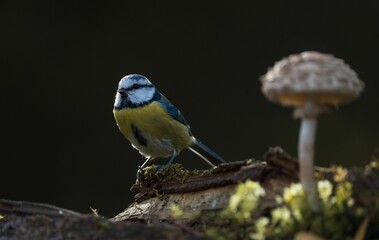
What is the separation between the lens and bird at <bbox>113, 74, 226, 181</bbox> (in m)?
2.12

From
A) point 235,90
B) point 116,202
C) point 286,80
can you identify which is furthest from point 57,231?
point 235,90

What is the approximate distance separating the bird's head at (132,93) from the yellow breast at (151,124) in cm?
2

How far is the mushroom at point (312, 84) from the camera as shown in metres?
0.81

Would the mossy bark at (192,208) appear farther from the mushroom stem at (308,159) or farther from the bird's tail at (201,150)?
the bird's tail at (201,150)

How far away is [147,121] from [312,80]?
1.34 m

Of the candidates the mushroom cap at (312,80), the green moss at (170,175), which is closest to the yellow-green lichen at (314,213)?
the mushroom cap at (312,80)

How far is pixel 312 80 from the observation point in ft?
2.67

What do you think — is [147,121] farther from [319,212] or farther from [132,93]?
[319,212]

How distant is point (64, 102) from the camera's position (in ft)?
13.3

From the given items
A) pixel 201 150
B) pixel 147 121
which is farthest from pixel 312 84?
pixel 201 150

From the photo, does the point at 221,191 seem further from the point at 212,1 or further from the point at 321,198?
the point at 212,1

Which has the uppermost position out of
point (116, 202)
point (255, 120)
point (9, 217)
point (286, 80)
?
point (286, 80)

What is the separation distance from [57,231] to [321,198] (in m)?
0.36

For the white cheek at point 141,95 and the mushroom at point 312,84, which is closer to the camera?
the mushroom at point 312,84
